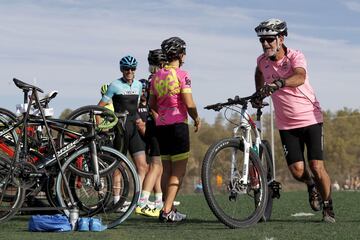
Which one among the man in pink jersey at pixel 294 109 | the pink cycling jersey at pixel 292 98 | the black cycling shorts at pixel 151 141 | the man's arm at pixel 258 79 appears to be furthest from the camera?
the black cycling shorts at pixel 151 141

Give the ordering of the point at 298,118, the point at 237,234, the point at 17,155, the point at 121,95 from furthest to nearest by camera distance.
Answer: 1. the point at 121,95
2. the point at 298,118
3. the point at 17,155
4. the point at 237,234

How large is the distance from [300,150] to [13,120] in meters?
2.90

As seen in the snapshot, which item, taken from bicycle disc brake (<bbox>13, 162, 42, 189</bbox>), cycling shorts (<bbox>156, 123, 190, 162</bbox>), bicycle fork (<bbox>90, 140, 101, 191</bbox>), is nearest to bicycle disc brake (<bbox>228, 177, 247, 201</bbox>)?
cycling shorts (<bbox>156, 123, 190, 162</bbox>)

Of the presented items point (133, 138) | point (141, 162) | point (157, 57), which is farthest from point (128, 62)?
point (141, 162)

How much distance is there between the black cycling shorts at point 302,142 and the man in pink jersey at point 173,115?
901 mm

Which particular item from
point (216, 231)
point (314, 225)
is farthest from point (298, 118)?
point (216, 231)

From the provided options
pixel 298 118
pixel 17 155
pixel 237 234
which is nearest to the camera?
pixel 237 234

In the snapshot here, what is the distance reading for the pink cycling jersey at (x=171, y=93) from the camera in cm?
868

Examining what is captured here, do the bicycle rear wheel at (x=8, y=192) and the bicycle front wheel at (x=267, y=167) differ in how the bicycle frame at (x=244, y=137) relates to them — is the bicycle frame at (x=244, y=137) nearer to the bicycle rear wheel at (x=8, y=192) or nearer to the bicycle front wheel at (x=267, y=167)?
the bicycle front wheel at (x=267, y=167)

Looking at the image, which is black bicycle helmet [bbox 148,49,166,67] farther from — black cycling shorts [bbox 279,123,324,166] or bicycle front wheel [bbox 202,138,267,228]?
bicycle front wheel [bbox 202,138,267,228]

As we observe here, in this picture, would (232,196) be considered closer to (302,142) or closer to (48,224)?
(302,142)

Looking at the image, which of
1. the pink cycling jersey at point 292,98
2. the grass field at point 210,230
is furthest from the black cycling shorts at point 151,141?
the pink cycling jersey at point 292,98

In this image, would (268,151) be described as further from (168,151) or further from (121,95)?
(121,95)

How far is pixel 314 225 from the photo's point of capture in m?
8.19
